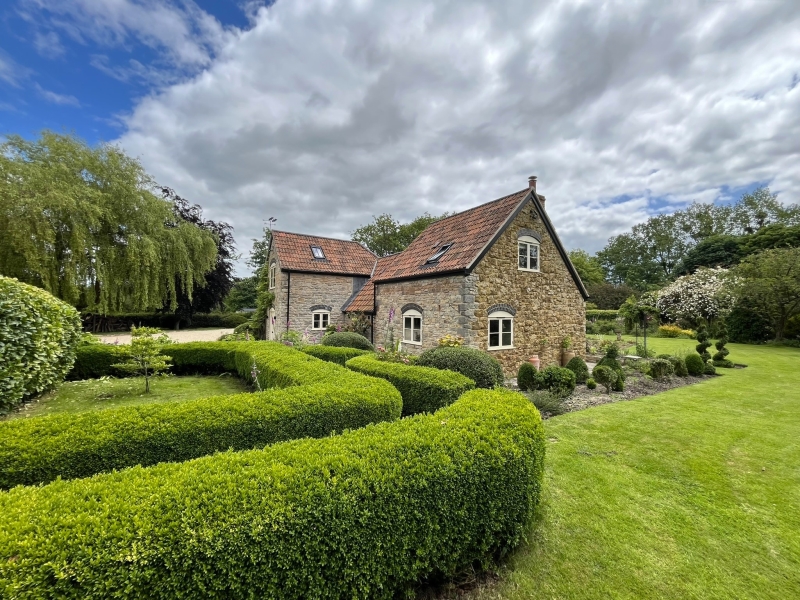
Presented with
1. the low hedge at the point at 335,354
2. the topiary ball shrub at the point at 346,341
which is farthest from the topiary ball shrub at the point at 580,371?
the topiary ball shrub at the point at 346,341

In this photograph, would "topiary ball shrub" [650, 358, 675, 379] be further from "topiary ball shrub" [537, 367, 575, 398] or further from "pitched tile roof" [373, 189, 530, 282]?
"pitched tile roof" [373, 189, 530, 282]

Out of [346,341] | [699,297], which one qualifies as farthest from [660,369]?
[699,297]

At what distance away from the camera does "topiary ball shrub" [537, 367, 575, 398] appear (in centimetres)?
901

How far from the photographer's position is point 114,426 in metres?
3.96

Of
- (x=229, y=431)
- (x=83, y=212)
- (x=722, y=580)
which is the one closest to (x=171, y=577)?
(x=229, y=431)

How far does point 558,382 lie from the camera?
9078 mm

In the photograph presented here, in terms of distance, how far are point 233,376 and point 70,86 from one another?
901 cm

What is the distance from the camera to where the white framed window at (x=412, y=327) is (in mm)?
12859

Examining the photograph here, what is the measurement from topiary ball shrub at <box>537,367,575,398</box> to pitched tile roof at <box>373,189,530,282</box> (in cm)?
410

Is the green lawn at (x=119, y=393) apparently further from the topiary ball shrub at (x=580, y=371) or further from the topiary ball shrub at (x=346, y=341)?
the topiary ball shrub at (x=580, y=371)

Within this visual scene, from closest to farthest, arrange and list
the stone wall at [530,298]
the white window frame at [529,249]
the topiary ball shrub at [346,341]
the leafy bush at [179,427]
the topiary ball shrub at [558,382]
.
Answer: the leafy bush at [179,427], the topiary ball shrub at [558,382], the stone wall at [530,298], the white window frame at [529,249], the topiary ball shrub at [346,341]

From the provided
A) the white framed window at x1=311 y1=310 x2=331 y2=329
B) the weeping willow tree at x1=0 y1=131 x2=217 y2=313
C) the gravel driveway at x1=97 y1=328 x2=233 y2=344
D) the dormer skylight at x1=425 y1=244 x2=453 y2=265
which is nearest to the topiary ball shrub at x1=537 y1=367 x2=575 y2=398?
the dormer skylight at x1=425 y1=244 x2=453 y2=265

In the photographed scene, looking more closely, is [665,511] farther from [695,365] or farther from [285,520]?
[695,365]

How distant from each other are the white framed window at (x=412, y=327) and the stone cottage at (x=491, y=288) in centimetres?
4
